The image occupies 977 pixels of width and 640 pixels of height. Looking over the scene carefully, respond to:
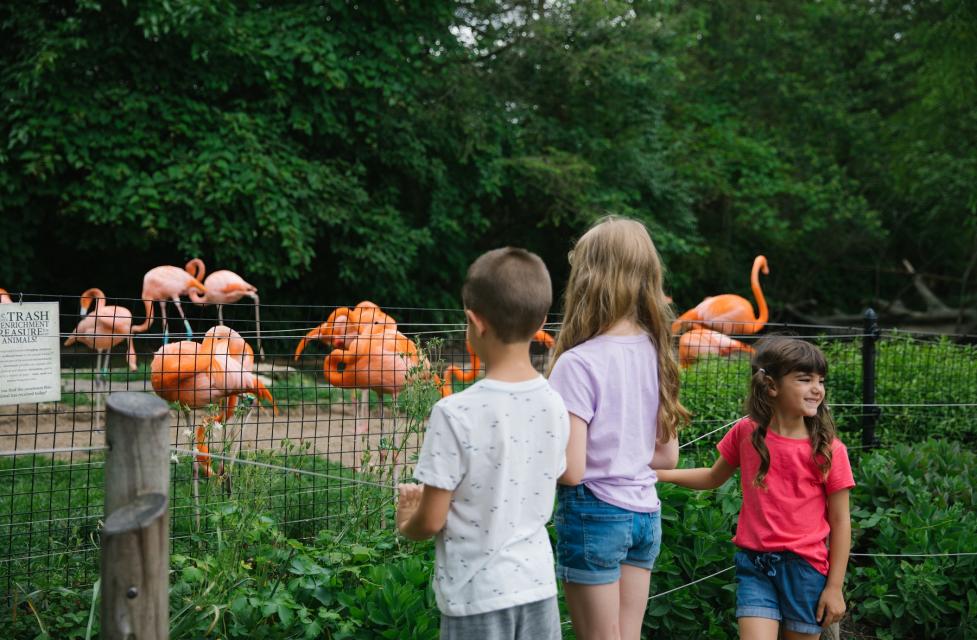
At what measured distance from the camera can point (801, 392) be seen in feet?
8.35

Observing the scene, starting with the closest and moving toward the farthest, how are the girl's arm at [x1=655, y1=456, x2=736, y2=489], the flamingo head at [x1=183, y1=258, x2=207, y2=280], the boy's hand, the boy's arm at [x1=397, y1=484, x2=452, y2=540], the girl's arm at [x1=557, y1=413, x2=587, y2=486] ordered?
1. the boy's arm at [x1=397, y1=484, x2=452, y2=540]
2. the boy's hand
3. the girl's arm at [x1=557, y1=413, x2=587, y2=486]
4. the girl's arm at [x1=655, y1=456, x2=736, y2=489]
5. the flamingo head at [x1=183, y1=258, x2=207, y2=280]

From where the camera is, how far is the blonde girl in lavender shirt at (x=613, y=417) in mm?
2205

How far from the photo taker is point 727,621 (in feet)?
10.4

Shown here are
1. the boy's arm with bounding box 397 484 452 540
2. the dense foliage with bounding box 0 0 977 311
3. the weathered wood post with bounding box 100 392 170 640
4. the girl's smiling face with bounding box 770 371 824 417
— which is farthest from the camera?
the dense foliage with bounding box 0 0 977 311

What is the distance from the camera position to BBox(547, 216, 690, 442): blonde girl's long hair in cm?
230

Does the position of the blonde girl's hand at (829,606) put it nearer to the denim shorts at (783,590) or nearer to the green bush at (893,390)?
the denim shorts at (783,590)

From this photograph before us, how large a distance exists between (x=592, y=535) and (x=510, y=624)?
1.49ft

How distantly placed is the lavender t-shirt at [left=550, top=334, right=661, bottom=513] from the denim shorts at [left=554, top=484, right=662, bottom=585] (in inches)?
1.1

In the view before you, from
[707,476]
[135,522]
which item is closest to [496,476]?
[135,522]

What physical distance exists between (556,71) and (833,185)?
5850 mm

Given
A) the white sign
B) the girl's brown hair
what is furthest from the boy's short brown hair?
the white sign

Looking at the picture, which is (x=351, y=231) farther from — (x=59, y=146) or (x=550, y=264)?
(x=550, y=264)

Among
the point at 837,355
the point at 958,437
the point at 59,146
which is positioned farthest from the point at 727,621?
the point at 59,146

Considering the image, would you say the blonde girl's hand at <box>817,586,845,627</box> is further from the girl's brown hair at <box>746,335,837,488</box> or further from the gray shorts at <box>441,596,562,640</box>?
the gray shorts at <box>441,596,562,640</box>
